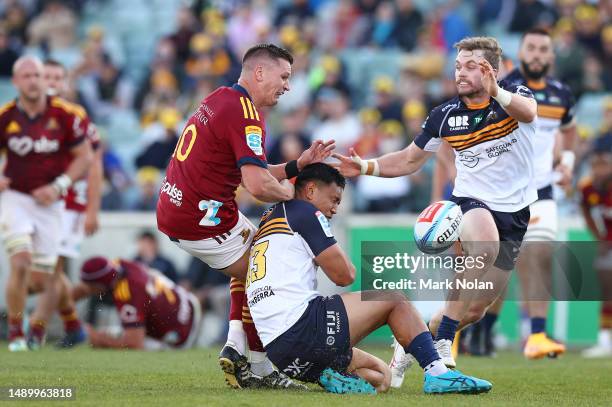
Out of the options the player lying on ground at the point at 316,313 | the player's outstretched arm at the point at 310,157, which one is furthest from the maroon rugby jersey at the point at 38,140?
the player lying on ground at the point at 316,313

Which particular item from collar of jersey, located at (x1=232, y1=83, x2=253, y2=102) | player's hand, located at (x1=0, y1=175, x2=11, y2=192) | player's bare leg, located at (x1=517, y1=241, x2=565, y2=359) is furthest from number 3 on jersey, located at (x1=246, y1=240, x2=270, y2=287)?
player's hand, located at (x1=0, y1=175, x2=11, y2=192)

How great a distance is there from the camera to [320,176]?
25.3 feet

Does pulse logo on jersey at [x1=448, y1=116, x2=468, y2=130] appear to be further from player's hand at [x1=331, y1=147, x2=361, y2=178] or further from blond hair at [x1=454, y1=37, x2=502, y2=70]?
player's hand at [x1=331, y1=147, x2=361, y2=178]

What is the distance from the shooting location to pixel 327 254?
Result: 7.27 m

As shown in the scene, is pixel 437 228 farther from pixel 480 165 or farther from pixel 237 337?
pixel 237 337

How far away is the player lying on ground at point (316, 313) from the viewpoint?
7.26m

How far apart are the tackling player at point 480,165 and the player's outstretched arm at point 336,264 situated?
47.5 inches

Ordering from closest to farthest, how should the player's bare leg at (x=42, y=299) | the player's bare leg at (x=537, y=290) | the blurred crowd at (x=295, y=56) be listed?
the player's bare leg at (x=537, y=290)
the player's bare leg at (x=42, y=299)
the blurred crowd at (x=295, y=56)

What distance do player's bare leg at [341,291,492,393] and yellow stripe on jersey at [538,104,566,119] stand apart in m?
4.78

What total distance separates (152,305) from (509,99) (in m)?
6.00

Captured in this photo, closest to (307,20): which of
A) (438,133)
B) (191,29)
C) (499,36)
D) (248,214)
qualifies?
(191,29)

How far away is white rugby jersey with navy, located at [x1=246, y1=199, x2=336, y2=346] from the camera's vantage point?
7285 mm

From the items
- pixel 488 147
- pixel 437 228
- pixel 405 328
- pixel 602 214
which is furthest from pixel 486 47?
pixel 602 214

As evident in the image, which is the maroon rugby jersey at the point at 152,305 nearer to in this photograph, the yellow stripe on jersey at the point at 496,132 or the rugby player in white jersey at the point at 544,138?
the rugby player in white jersey at the point at 544,138
